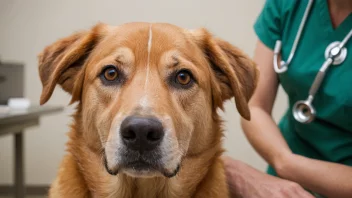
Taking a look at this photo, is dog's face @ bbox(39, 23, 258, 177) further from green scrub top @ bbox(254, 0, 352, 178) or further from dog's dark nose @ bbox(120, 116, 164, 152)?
green scrub top @ bbox(254, 0, 352, 178)

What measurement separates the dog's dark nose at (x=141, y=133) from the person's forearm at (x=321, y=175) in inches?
23.7

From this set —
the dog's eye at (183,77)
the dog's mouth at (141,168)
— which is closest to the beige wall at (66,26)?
the dog's eye at (183,77)

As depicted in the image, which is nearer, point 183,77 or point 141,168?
point 141,168

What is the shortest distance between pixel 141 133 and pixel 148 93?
154 mm

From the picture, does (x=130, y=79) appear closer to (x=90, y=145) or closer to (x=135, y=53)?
(x=135, y=53)

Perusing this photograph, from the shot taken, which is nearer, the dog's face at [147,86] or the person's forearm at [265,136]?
the dog's face at [147,86]

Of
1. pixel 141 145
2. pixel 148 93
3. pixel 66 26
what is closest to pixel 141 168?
pixel 141 145

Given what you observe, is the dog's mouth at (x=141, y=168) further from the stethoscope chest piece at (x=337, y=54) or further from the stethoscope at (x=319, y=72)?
the stethoscope chest piece at (x=337, y=54)

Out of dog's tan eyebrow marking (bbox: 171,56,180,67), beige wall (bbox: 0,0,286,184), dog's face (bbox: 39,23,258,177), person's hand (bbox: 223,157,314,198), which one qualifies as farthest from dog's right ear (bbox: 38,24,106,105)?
beige wall (bbox: 0,0,286,184)

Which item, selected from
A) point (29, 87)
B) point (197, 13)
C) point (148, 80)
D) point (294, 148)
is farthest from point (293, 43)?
point (29, 87)

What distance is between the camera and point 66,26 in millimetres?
3402

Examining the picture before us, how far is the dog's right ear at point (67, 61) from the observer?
3.98 feet

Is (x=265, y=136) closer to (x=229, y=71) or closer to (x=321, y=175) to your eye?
(x=321, y=175)

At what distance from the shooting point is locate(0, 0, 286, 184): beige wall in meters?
3.37
